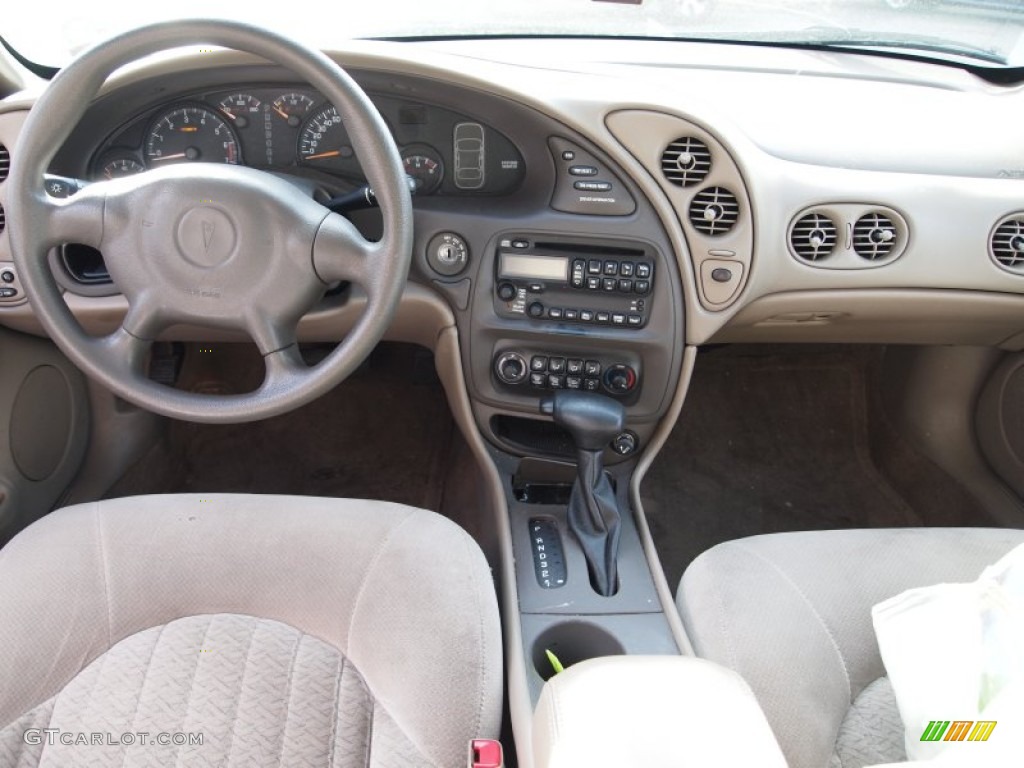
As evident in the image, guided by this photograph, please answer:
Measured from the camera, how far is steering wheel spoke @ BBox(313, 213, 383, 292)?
41.1 inches

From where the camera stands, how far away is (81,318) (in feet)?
4.66

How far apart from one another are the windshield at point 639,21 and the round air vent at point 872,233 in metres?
0.49

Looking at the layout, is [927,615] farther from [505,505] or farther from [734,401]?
[734,401]

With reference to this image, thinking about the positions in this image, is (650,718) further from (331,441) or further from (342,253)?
(331,441)

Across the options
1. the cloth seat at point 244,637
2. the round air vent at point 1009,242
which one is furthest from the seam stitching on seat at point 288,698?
the round air vent at point 1009,242

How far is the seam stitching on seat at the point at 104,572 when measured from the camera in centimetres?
102

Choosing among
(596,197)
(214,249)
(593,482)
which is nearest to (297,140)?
(214,249)

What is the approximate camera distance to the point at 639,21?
1589 mm

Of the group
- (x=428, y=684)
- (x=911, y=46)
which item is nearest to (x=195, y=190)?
(x=428, y=684)

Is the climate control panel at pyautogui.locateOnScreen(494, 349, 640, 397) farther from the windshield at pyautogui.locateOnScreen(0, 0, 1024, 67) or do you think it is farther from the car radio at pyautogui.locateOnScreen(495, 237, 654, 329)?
the windshield at pyautogui.locateOnScreen(0, 0, 1024, 67)

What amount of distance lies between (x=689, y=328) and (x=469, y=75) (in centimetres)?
57

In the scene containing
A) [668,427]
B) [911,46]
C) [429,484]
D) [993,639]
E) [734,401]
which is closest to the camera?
[993,639]

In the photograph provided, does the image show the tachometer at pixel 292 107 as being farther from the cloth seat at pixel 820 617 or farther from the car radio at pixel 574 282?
the cloth seat at pixel 820 617

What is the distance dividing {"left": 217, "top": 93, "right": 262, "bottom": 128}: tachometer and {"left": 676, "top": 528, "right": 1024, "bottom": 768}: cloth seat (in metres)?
1.04
